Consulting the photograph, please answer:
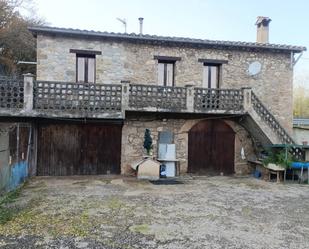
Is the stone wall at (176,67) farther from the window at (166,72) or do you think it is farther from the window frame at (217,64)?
the window at (166,72)

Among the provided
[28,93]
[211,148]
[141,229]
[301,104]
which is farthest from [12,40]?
[301,104]

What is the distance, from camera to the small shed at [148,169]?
40.9ft

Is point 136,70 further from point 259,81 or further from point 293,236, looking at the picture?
point 293,236

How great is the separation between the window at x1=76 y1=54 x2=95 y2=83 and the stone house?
0.14 ft

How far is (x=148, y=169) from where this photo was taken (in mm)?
12508

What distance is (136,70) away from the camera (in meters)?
13.5

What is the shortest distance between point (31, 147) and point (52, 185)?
2.22 meters

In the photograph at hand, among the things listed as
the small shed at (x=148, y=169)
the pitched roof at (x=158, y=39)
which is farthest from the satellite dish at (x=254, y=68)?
the small shed at (x=148, y=169)

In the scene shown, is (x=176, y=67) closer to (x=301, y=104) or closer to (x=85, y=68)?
(x=85, y=68)

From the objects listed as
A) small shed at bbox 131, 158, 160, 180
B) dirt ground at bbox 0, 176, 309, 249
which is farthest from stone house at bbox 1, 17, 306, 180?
dirt ground at bbox 0, 176, 309, 249

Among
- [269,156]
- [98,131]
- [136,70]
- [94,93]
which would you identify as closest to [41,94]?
[94,93]

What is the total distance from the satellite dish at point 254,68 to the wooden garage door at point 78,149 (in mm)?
6685

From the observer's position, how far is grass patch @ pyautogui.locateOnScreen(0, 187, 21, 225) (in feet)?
22.5

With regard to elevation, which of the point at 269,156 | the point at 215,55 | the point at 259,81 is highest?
the point at 215,55
